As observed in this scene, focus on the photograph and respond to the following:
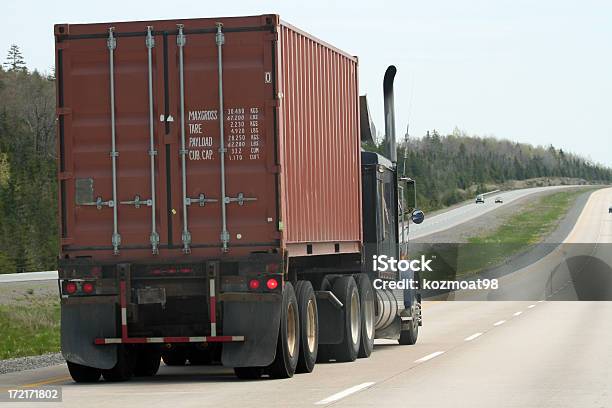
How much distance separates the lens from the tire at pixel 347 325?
1875 centimetres

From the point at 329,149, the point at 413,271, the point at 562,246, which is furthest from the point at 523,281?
the point at 329,149

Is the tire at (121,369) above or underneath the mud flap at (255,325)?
underneath

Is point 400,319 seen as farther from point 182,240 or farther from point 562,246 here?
point 562,246

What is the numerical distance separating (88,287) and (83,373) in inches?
50.1

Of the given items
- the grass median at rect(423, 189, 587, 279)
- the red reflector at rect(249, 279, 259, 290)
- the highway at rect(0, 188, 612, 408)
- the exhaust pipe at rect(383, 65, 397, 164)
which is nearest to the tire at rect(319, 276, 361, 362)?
the highway at rect(0, 188, 612, 408)

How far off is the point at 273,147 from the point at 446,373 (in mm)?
3539

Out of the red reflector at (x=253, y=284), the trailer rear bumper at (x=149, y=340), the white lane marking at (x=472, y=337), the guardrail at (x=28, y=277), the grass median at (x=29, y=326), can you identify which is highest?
the red reflector at (x=253, y=284)

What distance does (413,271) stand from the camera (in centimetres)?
2417

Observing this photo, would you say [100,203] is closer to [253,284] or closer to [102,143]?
[102,143]

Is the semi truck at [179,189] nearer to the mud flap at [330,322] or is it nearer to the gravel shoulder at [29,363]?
the mud flap at [330,322]

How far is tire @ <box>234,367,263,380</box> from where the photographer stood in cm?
1608

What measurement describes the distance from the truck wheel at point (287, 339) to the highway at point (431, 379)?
0.19m

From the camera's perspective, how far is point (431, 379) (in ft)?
50.8

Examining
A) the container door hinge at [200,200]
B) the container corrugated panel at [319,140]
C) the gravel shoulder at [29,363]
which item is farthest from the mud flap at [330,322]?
the gravel shoulder at [29,363]
